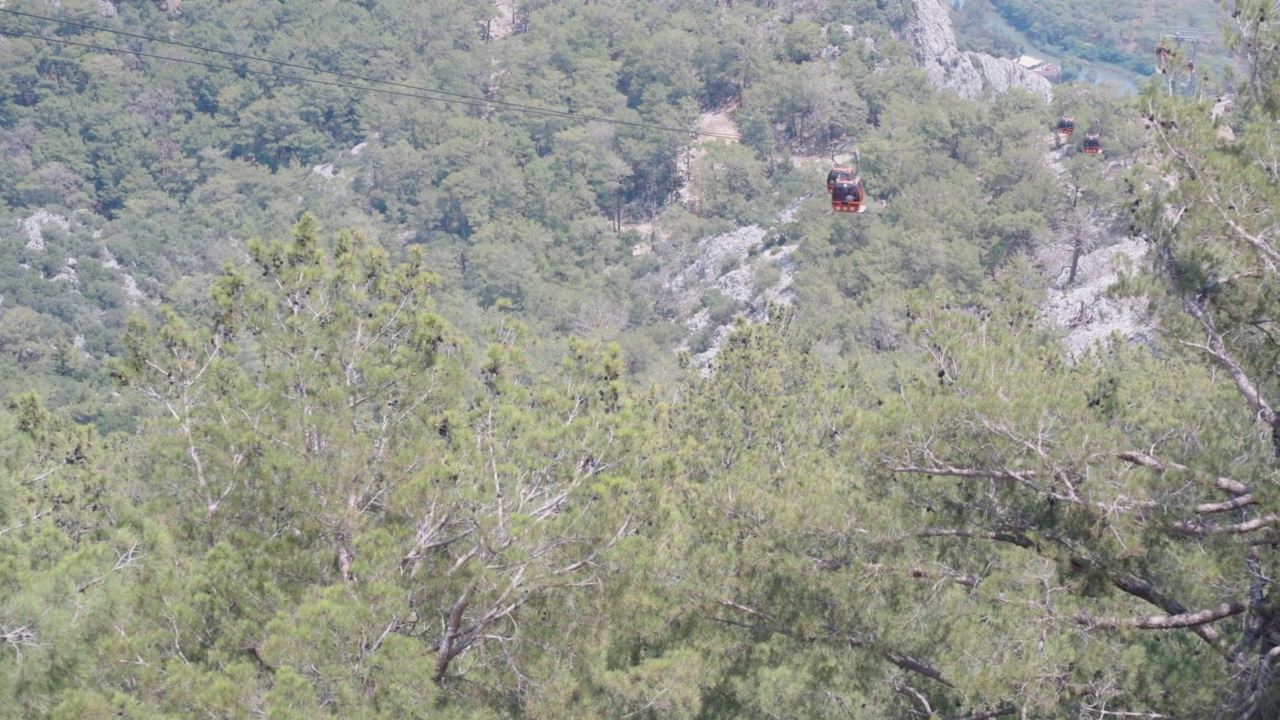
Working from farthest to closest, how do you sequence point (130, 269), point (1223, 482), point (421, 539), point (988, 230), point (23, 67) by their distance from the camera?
point (23, 67)
point (130, 269)
point (988, 230)
point (421, 539)
point (1223, 482)

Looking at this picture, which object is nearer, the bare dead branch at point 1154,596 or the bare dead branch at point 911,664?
the bare dead branch at point 1154,596

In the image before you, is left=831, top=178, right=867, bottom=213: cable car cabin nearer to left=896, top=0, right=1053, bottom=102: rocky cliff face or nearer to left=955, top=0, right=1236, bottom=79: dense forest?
left=896, top=0, right=1053, bottom=102: rocky cliff face

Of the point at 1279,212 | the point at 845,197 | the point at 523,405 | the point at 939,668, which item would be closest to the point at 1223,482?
the point at 1279,212

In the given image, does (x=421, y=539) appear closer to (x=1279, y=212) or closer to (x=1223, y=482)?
(x=1223, y=482)

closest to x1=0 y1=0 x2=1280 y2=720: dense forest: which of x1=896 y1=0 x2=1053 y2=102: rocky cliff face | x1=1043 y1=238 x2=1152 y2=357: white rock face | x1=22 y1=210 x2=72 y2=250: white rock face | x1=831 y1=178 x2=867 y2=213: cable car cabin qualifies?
x1=831 y1=178 x2=867 y2=213: cable car cabin

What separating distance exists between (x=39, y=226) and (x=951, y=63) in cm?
4374

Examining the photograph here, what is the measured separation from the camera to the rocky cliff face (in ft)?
193

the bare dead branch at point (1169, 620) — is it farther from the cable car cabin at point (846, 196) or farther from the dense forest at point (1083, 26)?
the dense forest at point (1083, 26)

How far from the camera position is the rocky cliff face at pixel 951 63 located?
193 ft

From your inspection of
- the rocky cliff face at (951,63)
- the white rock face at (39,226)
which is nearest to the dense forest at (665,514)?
the white rock face at (39,226)

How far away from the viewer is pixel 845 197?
20.5 m

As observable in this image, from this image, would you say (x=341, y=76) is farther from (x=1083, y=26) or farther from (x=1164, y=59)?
(x=1083, y=26)

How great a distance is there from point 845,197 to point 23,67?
5720 cm

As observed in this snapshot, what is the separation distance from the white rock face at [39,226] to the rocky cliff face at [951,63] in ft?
133
